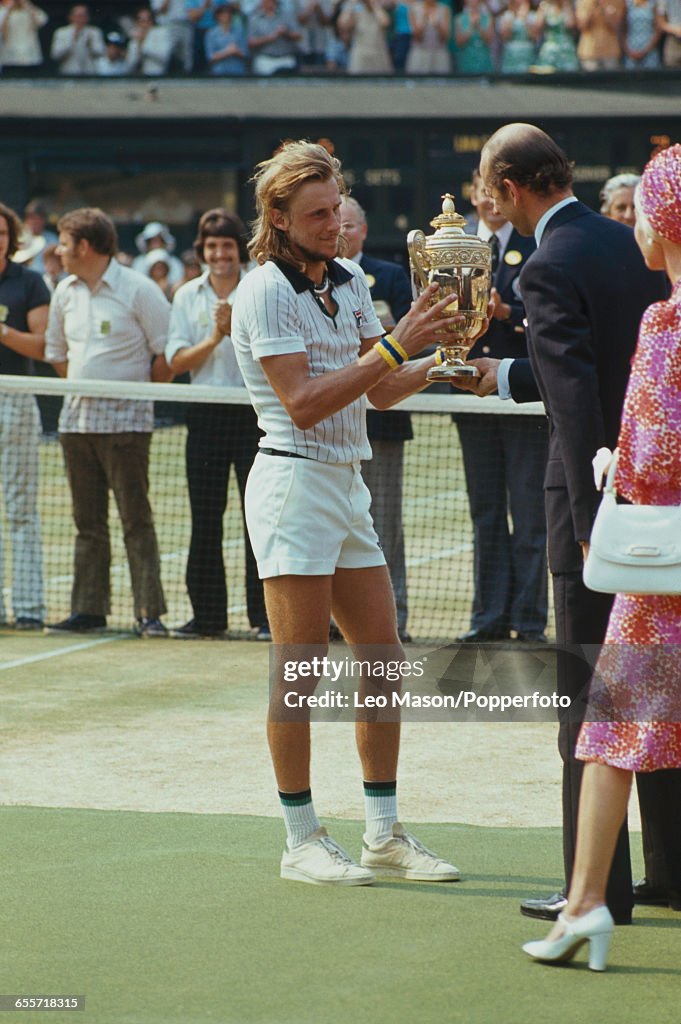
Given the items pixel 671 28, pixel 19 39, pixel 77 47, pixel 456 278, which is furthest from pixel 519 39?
pixel 456 278

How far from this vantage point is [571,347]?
445 cm

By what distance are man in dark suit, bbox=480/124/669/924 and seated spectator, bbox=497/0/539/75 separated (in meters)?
18.5

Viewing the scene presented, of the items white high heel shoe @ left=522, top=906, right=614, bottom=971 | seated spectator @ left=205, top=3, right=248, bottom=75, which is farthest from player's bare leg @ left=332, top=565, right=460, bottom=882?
seated spectator @ left=205, top=3, right=248, bottom=75

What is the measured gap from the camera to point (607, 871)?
4176 mm

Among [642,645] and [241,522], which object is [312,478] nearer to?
[642,645]

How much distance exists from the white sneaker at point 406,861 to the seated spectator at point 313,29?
2000 centimetres

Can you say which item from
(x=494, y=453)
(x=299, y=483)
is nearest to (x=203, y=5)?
(x=494, y=453)

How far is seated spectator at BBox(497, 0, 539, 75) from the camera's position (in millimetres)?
22469

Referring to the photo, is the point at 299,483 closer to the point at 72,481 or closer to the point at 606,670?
the point at 606,670

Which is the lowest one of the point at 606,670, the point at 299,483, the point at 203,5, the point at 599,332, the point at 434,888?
the point at 434,888

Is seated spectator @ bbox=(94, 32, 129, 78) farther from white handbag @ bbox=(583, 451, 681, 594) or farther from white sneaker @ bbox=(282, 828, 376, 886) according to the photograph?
white handbag @ bbox=(583, 451, 681, 594)

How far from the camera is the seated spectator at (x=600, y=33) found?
2170 cm

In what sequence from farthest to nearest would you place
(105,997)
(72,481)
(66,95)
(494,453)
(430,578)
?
1. (66,95)
2. (430,578)
3. (72,481)
4. (494,453)
5. (105,997)

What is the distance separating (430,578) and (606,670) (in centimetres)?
734
